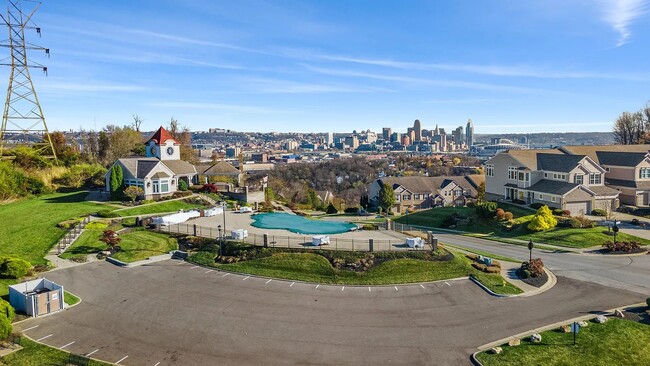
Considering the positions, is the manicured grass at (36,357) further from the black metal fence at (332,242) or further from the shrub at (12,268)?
the black metal fence at (332,242)

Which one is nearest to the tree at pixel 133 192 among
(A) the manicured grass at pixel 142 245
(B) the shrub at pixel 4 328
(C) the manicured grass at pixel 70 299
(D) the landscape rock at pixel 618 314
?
(A) the manicured grass at pixel 142 245

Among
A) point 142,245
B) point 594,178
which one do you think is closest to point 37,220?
point 142,245

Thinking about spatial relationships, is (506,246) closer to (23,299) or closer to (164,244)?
(164,244)

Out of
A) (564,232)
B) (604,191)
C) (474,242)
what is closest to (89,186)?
(474,242)

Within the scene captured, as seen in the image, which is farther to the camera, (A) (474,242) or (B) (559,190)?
(B) (559,190)

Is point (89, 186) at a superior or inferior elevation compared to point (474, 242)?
superior
